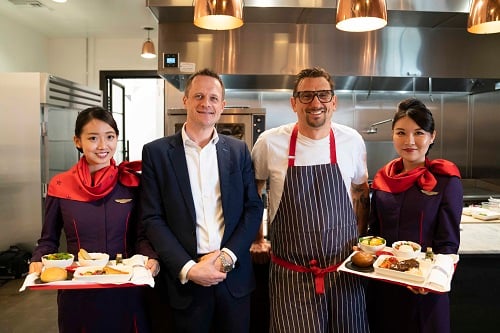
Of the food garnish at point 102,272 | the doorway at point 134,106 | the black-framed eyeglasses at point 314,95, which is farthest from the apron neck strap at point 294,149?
the doorway at point 134,106

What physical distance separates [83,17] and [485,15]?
4826 millimetres

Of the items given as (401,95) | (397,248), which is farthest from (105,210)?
(401,95)

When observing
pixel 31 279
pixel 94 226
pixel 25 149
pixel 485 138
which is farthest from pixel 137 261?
pixel 485 138

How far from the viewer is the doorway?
6.59 meters

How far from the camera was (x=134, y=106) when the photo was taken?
8.49 m

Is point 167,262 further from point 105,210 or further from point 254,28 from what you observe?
point 254,28

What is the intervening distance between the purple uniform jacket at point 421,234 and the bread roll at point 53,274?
1297mm

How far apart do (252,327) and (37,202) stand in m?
3.15

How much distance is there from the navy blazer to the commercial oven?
2.47 metres

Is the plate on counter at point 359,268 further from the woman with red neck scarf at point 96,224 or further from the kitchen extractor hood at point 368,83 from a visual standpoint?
the kitchen extractor hood at point 368,83

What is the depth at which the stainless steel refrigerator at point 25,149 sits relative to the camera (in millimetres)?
4168

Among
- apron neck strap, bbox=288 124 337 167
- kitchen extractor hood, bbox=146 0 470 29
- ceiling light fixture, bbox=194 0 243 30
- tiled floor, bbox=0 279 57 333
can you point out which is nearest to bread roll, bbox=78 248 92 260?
apron neck strap, bbox=288 124 337 167

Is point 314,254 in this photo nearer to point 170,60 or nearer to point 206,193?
point 206,193

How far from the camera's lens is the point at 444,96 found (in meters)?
5.01
